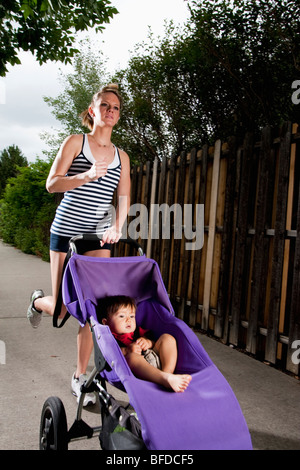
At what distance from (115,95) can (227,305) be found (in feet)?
8.56

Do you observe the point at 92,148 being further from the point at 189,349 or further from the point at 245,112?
the point at 245,112

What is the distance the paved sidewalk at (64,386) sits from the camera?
2.81 m

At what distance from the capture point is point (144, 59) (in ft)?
49.6

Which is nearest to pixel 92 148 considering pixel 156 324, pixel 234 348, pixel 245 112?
pixel 156 324

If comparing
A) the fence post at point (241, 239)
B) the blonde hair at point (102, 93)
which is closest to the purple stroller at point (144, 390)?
the blonde hair at point (102, 93)

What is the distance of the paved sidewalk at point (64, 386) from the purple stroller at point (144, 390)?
0.53 m

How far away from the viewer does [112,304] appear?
261cm

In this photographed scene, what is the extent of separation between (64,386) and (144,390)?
1.82 metres

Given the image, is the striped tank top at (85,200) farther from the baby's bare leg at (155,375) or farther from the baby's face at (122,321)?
the baby's bare leg at (155,375)

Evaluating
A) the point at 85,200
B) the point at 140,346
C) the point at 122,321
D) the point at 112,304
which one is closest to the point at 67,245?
the point at 85,200

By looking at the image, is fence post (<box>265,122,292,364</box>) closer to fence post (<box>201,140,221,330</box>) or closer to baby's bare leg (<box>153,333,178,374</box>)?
fence post (<box>201,140,221,330</box>)

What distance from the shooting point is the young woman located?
10.3ft

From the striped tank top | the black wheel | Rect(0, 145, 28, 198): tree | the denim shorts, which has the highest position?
Rect(0, 145, 28, 198): tree

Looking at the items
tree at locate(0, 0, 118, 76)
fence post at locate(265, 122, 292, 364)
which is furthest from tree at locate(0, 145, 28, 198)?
fence post at locate(265, 122, 292, 364)
